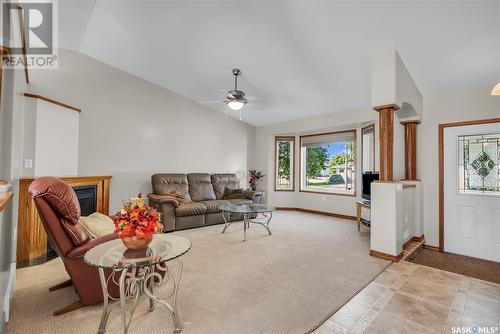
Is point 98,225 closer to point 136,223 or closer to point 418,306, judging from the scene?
point 136,223

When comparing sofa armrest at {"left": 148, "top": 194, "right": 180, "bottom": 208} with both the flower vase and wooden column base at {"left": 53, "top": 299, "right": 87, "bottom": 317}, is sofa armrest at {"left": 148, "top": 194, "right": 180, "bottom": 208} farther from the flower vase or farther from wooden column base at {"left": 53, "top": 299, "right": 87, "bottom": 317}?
the flower vase

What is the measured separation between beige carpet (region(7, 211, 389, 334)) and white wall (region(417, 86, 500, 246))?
1121 mm

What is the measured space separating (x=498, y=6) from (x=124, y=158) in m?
5.64

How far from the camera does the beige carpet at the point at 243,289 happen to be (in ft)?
5.81

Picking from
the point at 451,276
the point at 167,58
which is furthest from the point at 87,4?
the point at 451,276

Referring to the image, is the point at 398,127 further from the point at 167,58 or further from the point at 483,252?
the point at 167,58

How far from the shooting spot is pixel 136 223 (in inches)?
64.2

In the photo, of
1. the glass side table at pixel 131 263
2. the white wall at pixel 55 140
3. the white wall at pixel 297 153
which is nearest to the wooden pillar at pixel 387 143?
the white wall at pixel 297 153

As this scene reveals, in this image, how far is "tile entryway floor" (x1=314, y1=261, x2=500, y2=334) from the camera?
5.88 feet

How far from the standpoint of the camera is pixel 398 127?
415cm

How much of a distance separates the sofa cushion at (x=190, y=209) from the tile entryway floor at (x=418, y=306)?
3186 millimetres

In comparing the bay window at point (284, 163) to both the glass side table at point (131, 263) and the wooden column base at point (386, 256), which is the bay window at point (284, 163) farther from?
the glass side table at point (131, 263)

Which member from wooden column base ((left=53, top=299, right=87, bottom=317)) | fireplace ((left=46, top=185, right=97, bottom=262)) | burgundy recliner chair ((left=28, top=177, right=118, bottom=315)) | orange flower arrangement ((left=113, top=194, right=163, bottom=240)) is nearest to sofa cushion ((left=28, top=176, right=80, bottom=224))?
burgundy recliner chair ((left=28, top=177, right=118, bottom=315))

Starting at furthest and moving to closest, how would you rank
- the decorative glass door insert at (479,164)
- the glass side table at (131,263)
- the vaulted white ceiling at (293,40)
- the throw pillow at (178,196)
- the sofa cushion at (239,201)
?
the sofa cushion at (239,201), the throw pillow at (178,196), the decorative glass door insert at (479,164), the vaulted white ceiling at (293,40), the glass side table at (131,263)
